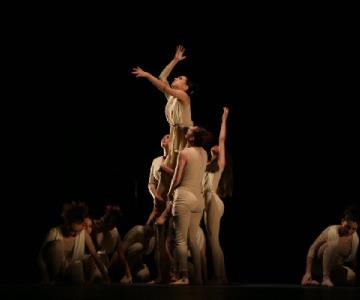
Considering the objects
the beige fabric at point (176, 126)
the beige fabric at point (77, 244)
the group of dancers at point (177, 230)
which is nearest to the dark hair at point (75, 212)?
the group of dancers at point (177, 230)

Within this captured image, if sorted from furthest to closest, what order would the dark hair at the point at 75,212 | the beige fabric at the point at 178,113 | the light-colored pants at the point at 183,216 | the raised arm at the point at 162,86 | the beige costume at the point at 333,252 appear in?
1. the beige costume at the point at 333,252
2. the beige fabric at the point at 178,113
3. the dark hair at the point at 75,212
4. the raised arm at the point at 162,86
5. the light-colored pants at the point at 183,216

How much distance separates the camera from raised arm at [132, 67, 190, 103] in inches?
285

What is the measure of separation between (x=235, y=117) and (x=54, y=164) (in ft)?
8.32

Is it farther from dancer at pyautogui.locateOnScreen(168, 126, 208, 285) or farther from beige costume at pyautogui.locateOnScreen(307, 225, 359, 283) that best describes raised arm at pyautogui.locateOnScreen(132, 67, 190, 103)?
beige costume at pyautogui.locateOnScreen(307, 225, 359, 283)

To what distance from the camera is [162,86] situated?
7320mm

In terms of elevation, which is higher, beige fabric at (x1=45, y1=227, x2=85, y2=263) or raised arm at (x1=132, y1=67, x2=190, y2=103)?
raised arm at (x1=132, y1=67, x2=190, y2=103)

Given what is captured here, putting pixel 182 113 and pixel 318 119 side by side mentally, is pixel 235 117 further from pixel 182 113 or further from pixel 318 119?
pixel 182 113

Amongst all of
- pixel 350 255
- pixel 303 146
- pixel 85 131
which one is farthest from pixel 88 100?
pixel 350 255

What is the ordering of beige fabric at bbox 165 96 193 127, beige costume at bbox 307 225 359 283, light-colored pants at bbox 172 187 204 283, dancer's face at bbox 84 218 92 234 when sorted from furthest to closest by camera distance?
dancer's face at bbox 84 218 92 234
beige costume at bbox 307 225 359 283
beige fabric at bbox 165 96 193 127
light-colored pants at bbox 172 187 204 283

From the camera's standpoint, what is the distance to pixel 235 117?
11094 millimetres

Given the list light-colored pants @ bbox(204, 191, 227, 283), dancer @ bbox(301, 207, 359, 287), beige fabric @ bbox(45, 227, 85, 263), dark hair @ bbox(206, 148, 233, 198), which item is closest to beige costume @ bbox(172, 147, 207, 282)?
light-colored pants @ bbox(204, 191, 227, 283)

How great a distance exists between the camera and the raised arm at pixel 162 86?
23.8 feet

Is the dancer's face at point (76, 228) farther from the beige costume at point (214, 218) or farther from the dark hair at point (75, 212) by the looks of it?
the beige costume at point (214, 218)

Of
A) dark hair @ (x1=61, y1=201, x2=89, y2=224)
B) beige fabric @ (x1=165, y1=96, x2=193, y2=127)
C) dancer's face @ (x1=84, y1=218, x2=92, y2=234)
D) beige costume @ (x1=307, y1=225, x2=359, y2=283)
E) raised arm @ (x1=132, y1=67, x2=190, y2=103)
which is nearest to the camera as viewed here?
raised arm @ (x1=132, y1=67, x2=190, y2=103)
